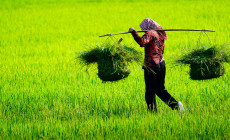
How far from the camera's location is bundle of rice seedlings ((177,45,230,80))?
418 cm

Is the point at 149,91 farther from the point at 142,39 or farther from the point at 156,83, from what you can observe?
the point at 142,39

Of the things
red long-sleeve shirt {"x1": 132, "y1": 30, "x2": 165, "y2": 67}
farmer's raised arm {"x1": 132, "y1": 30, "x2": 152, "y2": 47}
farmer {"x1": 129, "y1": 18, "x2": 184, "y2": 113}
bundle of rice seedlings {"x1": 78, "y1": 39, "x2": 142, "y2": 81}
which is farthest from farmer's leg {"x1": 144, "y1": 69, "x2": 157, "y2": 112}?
farmer's raised arm {"x1": 132, "y1": 30, "x2": 152, "y2": 47}

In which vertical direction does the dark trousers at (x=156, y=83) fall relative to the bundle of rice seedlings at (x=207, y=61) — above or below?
below

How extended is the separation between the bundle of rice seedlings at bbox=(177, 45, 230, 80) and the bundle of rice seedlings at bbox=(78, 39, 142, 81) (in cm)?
69

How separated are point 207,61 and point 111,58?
118 centimetres

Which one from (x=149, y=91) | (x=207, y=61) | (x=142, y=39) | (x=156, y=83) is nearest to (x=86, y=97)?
(x=149, y=91)

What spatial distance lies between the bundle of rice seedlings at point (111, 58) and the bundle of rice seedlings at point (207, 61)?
27.1 inches

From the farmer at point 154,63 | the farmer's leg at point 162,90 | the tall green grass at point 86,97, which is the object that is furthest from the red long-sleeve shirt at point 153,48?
the tall green grass at point 86,97

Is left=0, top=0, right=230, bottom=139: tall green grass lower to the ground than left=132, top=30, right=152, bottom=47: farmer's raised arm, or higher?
lower

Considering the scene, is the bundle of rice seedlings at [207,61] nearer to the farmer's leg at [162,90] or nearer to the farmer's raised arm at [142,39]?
the farmer's leg at [162,90]

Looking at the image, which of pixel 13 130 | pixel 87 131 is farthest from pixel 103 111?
pixel 13 130

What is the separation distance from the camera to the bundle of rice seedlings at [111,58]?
411 cm

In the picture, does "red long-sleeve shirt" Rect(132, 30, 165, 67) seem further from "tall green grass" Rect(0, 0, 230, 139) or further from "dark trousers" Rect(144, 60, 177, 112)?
"tall green grass" Rect(0, 0, 230, 139)

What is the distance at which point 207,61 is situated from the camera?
416 centimetres
